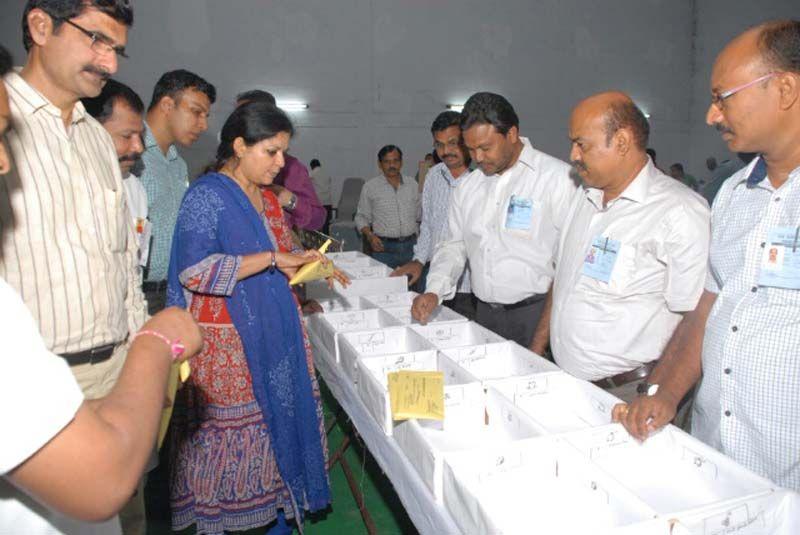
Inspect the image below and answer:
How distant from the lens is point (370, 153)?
10875mm

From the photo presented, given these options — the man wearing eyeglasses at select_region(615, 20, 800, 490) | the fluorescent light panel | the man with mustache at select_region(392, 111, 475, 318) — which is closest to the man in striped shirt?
the man wearing eyeglasses at select_region(615, 20, 800, 490)

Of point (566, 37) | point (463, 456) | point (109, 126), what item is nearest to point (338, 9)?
point (566, 37)

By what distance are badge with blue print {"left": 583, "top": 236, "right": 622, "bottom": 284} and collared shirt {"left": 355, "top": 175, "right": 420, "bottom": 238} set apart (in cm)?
342

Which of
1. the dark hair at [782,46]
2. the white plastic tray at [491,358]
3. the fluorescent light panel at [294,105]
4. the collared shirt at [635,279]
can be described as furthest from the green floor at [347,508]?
the fluorescent light panel at [294,105]

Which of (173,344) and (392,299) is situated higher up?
(173,344)

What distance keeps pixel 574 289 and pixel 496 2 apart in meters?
10.7

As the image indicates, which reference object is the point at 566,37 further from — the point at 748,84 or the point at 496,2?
the point at 748,84

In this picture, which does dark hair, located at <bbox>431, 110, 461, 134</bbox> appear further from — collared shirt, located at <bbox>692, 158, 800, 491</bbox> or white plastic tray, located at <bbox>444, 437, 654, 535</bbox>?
white plastic tray, located at <bbox>444, 437, 654, 535</bbox>

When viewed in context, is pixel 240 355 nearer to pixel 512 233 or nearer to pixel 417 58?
pixel 512 233

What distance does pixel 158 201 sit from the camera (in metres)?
2.75

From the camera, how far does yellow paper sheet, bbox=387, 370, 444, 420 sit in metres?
1.37

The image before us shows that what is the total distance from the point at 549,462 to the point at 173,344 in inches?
32.2

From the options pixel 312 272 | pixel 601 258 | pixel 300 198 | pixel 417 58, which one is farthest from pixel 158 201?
pixel 417 58

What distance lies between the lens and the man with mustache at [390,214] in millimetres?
5152
